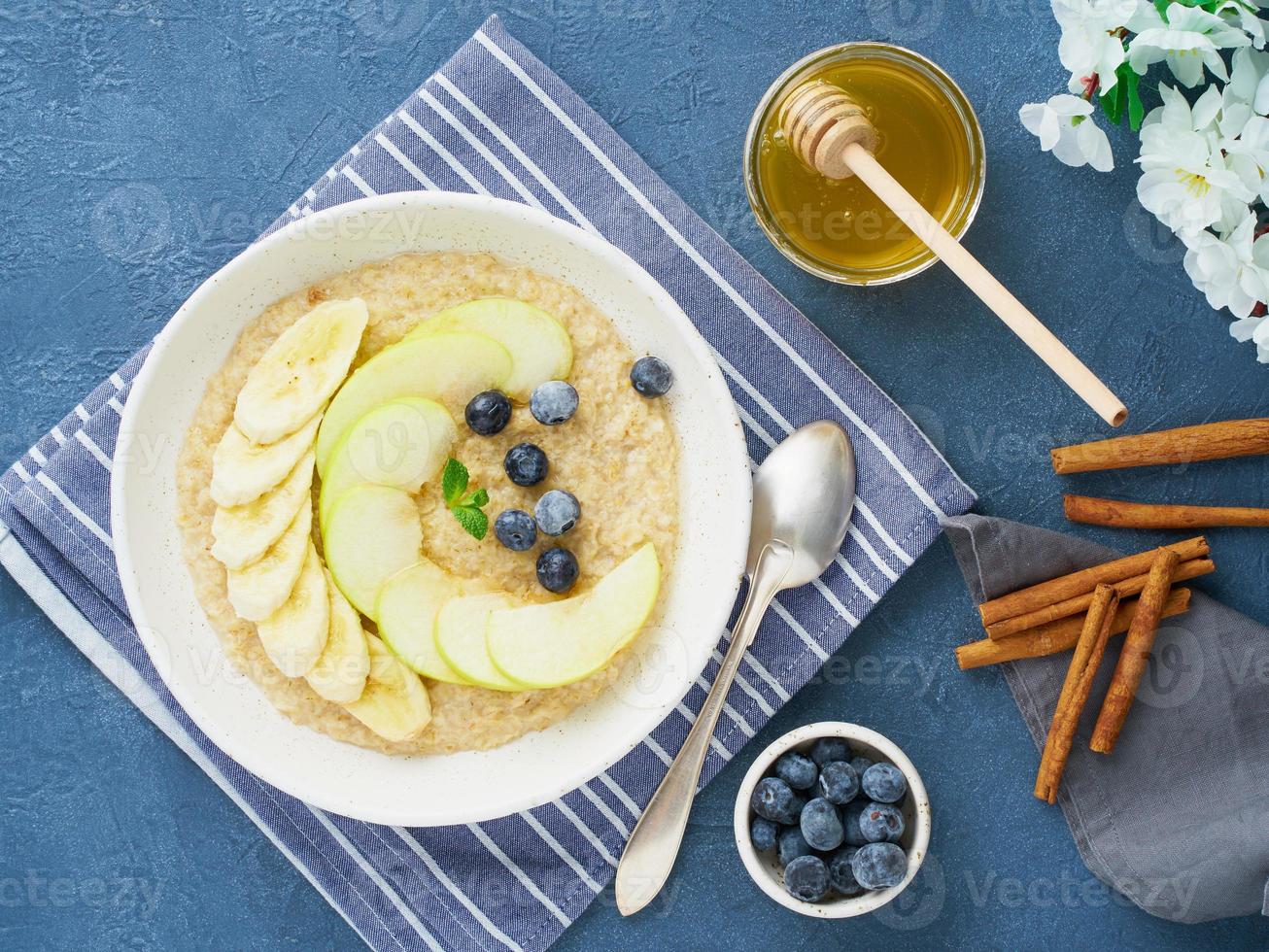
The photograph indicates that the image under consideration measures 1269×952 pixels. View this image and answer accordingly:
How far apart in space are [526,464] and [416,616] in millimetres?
391

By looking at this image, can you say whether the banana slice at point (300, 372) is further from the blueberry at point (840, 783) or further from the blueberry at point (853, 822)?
the blueberry at point (853, 822)

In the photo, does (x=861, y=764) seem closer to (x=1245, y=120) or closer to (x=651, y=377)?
(x=651, y=377)

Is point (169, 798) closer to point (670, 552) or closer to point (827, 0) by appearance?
point (670, 552)

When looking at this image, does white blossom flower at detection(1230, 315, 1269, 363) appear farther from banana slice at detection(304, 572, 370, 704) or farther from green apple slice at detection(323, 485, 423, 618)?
banana slice at detection(304, 572, 370, 704)

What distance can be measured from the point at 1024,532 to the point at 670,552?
0.84 metres

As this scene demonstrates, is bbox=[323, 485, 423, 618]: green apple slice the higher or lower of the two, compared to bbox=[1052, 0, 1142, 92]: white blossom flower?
higher

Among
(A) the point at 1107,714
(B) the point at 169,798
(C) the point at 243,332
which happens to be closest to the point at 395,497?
(C) the point at 243,332

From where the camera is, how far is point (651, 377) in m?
2.25

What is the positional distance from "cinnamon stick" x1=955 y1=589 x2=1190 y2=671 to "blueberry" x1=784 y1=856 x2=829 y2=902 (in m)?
0.59

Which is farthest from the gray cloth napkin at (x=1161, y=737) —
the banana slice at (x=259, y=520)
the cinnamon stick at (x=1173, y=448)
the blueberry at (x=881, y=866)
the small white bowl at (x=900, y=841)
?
the banana slice at (x=259, y=520)

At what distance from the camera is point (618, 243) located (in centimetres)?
247

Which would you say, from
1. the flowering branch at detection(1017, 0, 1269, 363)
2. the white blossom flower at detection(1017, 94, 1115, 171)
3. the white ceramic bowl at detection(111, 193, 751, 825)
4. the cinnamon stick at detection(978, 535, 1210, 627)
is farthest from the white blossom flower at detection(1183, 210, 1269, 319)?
the white ceramic bowl at detection(111, 193, 751, 825)

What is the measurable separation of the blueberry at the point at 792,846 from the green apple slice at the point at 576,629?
61 centimetres

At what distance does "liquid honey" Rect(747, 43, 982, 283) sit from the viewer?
2402mm
